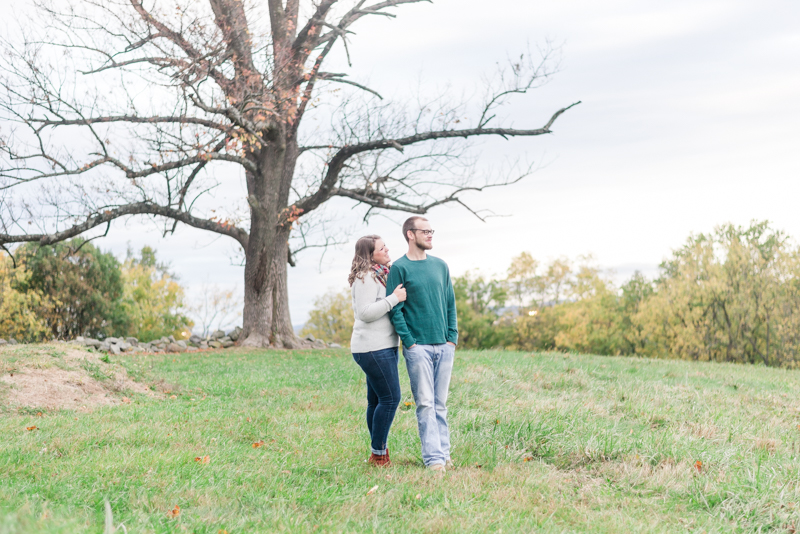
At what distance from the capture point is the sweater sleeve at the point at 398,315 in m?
4.93

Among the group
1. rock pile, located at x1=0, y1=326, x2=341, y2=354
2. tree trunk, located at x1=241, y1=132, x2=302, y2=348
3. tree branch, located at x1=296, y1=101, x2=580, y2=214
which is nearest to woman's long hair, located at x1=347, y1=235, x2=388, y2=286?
tree branch, located at x1=296, y1=101, x2=580, y2=214

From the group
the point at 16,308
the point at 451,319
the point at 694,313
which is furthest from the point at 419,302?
the point at 694,313

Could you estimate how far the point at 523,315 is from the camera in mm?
43406

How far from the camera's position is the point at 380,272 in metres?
5.15

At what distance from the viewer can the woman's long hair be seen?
511 centimetres

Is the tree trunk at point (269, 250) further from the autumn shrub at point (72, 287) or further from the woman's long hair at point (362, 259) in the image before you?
the woman's long hair at point (362, 259)

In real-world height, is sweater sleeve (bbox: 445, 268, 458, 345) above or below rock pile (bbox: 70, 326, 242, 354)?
above

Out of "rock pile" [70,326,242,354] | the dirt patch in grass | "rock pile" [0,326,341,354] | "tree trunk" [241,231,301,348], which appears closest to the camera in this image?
the dirt patch in grass

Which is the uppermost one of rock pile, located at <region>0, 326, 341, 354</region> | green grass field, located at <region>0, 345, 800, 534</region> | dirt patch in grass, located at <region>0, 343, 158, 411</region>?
rock pile, located at <region>0, 326, 341, 354</region>

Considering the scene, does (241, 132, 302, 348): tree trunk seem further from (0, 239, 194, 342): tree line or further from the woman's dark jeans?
the woman's dark jeans

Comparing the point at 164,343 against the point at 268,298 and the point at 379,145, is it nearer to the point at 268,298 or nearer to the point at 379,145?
the point at 268,298

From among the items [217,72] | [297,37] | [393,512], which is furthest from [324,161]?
[393,512]

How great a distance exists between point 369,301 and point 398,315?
278 millimetres

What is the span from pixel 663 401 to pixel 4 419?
351 inches
